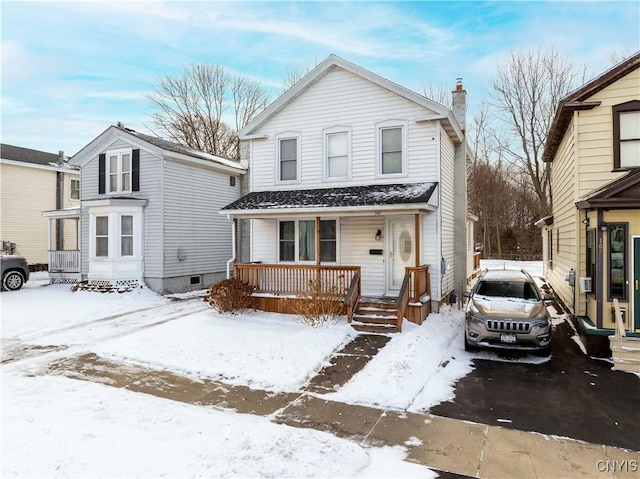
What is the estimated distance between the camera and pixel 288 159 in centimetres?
1393

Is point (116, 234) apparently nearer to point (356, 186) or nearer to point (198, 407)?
point (356, 186)

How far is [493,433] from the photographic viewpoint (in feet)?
17.1

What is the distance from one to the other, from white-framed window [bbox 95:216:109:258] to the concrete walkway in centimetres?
1013

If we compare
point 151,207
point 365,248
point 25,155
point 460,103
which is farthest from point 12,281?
point 460,103

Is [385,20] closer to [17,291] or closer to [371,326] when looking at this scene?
[371,326]

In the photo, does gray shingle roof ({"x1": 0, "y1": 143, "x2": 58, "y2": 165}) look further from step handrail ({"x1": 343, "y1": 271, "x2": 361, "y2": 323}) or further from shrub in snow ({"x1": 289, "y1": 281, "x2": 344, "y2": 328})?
step handrail ({"x1": 343, "y1": 271, "x2": 361, "y2": 323})

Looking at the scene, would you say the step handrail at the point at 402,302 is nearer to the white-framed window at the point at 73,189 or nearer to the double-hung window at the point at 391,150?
the double-hung window at the point at 391,150

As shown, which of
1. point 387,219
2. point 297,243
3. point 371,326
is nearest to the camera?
point 371,326

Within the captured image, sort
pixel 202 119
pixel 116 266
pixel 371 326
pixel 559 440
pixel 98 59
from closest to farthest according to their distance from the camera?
pixel 559 440 → pixel 371 326 → pixel 98 59 → pixel 116 266 → pixel 202 119

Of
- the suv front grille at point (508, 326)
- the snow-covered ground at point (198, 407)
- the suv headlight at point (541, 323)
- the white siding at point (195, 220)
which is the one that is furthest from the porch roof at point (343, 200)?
the white siding at point (195, 220)

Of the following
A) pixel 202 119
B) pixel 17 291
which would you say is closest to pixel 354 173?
pixel 17 291

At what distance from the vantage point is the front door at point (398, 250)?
484 inches

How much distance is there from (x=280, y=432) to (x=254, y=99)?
3645cm

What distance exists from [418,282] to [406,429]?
18.4 ft
